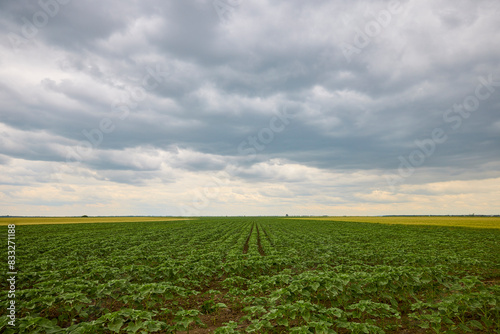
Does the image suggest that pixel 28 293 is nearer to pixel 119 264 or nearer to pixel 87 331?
pixel 87 331

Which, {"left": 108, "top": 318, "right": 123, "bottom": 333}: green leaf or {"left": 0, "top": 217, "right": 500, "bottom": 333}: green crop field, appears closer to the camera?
{"left": 108, "top": 318, "right": 123, "bottom": 333}: green leaf

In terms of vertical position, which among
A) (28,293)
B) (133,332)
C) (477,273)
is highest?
(28,293)

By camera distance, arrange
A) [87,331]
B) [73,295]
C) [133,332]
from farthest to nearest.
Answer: [73,295], [133,332], [87,331]

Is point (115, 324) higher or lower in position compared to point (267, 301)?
higher

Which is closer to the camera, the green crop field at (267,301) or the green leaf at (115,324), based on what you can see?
the green leaf at (115,324)

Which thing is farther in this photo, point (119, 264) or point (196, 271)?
point (119, 264)

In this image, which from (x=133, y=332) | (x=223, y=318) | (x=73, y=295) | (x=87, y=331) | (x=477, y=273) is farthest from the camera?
(x=477, y=273)

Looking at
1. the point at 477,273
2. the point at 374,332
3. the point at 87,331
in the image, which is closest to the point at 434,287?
the point at 374,332

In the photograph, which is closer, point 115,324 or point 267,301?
point 115,324

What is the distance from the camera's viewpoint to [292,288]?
779 centimetres

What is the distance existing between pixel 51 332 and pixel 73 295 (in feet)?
4.66

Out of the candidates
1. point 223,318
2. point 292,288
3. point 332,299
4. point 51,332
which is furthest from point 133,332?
point 332,299

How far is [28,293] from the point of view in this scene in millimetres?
7402

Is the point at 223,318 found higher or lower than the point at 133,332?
lower
